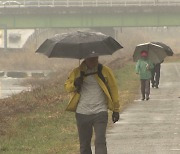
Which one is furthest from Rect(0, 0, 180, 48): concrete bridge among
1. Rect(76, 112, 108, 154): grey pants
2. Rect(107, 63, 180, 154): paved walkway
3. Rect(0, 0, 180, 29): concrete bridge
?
Rect(76, 112, 108, 154): grey pants

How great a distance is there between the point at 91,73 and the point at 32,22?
60.0 metres

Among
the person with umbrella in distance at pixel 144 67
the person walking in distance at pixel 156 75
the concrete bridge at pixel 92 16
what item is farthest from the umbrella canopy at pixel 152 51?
the concrete bridge at pixel 92 16

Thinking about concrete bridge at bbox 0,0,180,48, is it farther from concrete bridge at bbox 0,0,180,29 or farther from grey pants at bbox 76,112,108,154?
grey pants at bbox 76,112,108,154

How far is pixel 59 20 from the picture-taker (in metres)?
A: 67.2

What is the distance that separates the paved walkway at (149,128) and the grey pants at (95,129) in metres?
2.39

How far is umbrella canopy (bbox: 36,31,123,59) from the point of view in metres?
8.39

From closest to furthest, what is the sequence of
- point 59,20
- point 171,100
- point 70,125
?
point 70,125, point 171,100, point 59,20

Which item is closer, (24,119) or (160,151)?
(160,151)

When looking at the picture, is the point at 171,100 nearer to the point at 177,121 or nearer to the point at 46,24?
the point at 177,121

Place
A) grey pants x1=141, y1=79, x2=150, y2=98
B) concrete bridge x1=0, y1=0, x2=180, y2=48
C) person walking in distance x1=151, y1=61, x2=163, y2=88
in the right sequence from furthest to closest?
concrete bridge x1=0, y1=0, x2=180, y2=48
person walking in distance x1=151, y1=61, x2=163, y2=88
grey pants x1=141, y1=79, x2=150, y2=98

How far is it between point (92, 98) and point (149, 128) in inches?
226

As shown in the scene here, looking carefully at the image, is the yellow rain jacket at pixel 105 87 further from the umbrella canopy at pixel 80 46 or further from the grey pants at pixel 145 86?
the grey pants at pixel 145 86

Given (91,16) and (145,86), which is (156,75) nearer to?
(145,86)

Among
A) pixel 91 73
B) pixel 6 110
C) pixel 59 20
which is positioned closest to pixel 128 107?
pixel 6 110
